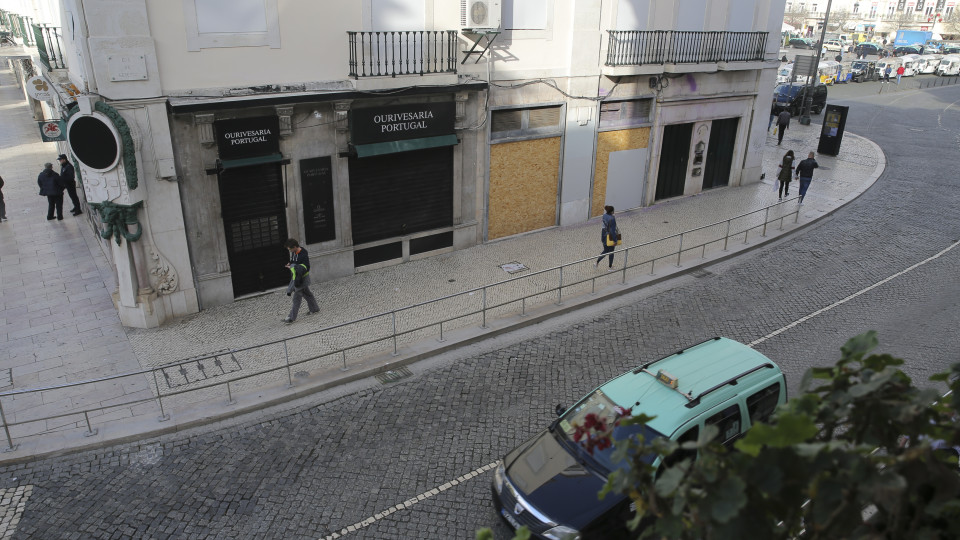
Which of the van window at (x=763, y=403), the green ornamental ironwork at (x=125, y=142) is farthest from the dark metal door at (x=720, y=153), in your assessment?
the green ornamental ironwork at (x=125, y=142)

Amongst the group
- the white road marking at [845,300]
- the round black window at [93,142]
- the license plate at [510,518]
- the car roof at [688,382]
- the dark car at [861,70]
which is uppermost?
the round black window at [93,142]

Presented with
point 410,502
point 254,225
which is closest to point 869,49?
point 254,225

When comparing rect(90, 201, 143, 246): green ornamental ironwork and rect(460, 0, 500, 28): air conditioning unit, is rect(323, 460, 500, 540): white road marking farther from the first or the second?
rect(460, 0, 500, 28): air conditioning unit

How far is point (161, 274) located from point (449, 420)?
6417 mm

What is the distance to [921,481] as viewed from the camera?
2926 millimetres

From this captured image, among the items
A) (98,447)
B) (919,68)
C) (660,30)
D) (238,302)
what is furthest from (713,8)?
(919,68)

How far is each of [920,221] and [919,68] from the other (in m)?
49.0

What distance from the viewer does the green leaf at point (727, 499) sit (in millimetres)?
2762

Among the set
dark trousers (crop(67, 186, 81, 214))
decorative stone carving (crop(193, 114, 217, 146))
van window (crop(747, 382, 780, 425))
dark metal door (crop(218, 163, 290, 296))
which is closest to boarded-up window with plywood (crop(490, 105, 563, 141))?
dark metal door (crop(218, 163, 290, 296))

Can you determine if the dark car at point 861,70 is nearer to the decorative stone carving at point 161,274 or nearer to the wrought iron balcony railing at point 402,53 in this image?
the wrought iron balcony railing at point 402,53

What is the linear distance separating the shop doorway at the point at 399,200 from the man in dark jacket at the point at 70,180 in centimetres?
896

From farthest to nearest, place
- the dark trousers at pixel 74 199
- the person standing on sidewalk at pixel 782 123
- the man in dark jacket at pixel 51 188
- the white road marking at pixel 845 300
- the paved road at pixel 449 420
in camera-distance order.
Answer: the person standing on sidewalk at pixel 782 123
the dark trousers at pixel 74 199
the man in dark jacket at pixel 51 188
the white road marking at pixel 845 300
the paved road at pixel 449 420

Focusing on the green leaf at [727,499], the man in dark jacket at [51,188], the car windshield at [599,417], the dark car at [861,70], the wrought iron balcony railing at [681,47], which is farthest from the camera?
the dark car at [861,70]

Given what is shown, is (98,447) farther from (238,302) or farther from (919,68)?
(919,68)
